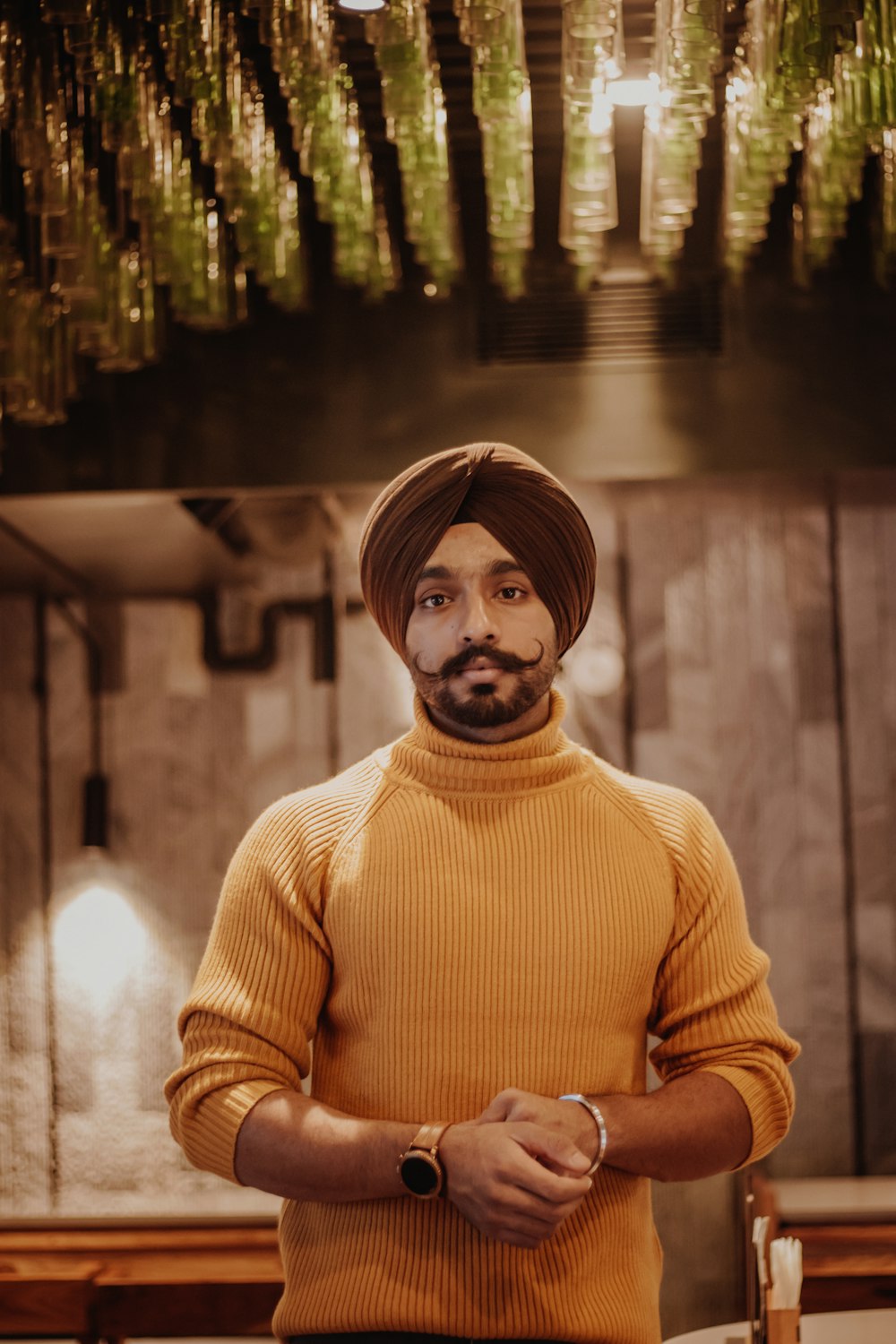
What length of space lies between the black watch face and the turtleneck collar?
0.38 m

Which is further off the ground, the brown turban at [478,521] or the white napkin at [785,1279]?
the brown turban at [478,521]

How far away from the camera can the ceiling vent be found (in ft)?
12.8

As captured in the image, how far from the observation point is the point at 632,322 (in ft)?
12.8

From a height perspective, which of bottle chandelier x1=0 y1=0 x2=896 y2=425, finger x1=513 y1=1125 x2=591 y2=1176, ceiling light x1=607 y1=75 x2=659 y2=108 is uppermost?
ceiling light x1=607 y1=75 x2=659 y2=108

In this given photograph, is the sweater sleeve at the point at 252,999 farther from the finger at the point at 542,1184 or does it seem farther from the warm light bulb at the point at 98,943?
the warm light bulb at the point at 98,943

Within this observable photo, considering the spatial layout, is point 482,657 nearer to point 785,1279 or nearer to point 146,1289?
point 785,1279

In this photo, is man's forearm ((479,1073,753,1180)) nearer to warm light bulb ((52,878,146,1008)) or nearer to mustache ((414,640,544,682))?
mustache ((414,640,544,682))

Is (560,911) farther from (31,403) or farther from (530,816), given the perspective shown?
(31,403)

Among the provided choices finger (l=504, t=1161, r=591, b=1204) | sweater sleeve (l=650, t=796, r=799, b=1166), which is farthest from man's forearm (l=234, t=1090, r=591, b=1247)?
sweater sleeve (l=650, t=796, r=799, b=1166)

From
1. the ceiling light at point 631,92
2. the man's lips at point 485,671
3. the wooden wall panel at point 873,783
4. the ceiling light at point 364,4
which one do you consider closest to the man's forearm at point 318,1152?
the man's lips at point 485,671

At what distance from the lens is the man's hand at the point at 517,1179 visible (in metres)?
1.23

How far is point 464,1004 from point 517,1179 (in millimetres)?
195

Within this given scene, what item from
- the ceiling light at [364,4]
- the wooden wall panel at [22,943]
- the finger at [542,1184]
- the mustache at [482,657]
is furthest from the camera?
the wooden wall panel at [22,943]

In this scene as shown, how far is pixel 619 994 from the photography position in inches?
55.9
